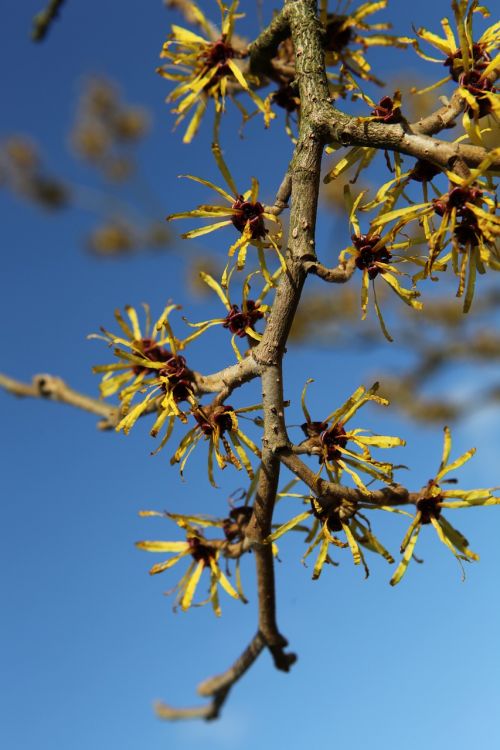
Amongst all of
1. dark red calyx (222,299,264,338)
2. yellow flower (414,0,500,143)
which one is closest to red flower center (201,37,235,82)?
yellow flower (414,0,500,143)

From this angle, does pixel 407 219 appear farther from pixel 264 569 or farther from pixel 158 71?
pixel 158 71

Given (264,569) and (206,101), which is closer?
(264,569)

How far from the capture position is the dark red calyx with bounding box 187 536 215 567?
1.05m

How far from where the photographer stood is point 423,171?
0.93 metres

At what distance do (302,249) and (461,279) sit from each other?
0.20 metres

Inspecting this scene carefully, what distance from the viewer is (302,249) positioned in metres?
0.90

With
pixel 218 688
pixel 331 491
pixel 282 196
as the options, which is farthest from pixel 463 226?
pixel 218 688

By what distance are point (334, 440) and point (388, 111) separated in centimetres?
43

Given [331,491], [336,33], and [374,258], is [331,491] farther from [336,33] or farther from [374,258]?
[336,33]

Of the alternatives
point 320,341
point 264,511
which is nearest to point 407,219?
point 264,511

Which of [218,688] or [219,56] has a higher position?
[219,56]

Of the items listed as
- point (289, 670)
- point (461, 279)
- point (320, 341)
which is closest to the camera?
point (461, 279)

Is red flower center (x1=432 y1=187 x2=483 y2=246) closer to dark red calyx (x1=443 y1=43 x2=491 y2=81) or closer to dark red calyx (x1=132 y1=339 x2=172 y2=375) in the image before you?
dark red calyx (x1=443 y1=43 x2=491 y2=81)

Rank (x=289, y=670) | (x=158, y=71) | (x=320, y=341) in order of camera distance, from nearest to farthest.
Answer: (x=289, y=670) → (x=158, y=71) → (x=320, y=341)
